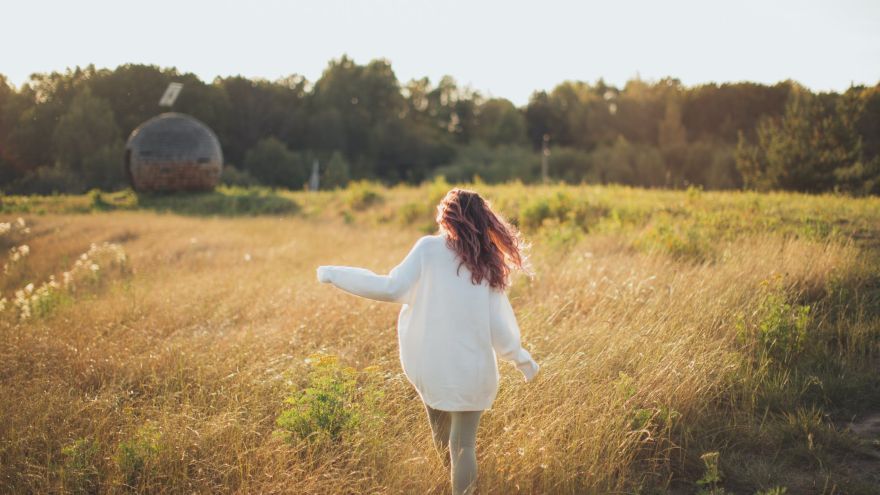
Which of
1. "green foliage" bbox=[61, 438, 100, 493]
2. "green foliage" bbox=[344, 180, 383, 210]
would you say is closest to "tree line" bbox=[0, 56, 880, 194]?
"green foliage" bbox=[344, 180, 383, 210]

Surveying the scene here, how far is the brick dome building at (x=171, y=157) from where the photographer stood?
66.8 feet

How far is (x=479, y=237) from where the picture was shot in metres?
3.10

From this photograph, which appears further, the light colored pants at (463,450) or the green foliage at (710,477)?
the green foliage at (710,477)

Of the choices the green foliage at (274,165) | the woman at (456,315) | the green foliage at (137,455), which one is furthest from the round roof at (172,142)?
the woman at (456,315)

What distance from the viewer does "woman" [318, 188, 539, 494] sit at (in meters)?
2.97

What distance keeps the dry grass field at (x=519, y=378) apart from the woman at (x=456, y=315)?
57cm

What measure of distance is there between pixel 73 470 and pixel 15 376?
161 centimetres

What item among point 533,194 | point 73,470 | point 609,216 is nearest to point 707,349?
point 73,470

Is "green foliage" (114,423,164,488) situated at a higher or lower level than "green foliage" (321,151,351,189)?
lower

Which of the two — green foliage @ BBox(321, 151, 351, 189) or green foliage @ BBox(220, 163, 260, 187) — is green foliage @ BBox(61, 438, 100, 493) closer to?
green foliage @ BBox(220, 163, 260, 187)

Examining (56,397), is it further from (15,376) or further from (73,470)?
(73,470)

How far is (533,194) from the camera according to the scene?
43.5ft

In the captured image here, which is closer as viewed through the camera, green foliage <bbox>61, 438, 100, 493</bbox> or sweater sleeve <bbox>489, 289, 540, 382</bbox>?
sweater sleeve <bbox>489, 289, 540, 382</bbox>

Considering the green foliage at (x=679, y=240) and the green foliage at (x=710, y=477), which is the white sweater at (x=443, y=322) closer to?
the green foliage at (x=710, y=477)
